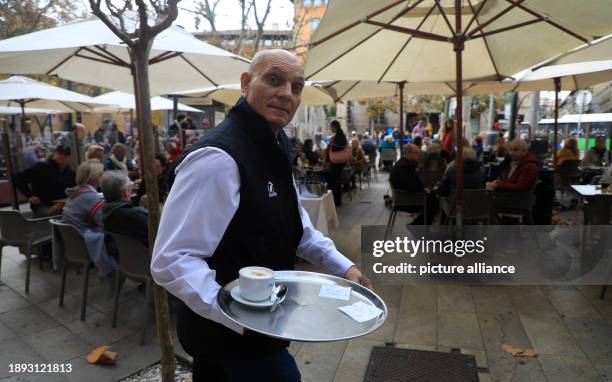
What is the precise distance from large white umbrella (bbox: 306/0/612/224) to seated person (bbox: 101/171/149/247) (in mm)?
2330

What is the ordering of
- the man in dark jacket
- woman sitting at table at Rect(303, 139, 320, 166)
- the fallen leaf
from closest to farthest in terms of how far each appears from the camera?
1. the fallen leaf
2. the man in dark jacket
3. woman sitting at table at Rect(303, 139, 320, 166)

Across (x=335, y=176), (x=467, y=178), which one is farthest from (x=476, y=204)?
(x=335, y=176)

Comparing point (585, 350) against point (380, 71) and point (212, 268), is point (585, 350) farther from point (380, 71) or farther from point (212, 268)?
point (380, 71)

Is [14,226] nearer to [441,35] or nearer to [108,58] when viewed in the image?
[108,58]

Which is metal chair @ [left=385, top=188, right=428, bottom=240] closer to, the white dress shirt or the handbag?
the handbag

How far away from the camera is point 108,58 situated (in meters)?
5.05

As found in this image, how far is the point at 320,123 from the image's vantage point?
21.1 metres

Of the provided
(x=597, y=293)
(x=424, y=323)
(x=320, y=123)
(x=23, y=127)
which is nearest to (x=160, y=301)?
(x=424, y=323)

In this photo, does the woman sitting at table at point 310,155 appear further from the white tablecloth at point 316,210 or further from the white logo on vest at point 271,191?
the white logo on vest at point 271,191

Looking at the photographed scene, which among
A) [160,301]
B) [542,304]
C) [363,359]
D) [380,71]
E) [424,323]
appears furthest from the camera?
[380,71]

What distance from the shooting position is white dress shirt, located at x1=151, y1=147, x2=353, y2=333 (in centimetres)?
120

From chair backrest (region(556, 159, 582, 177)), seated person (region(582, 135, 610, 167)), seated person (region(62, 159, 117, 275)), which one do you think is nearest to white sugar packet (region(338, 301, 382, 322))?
seated person (region(62, 159, 117, 275))

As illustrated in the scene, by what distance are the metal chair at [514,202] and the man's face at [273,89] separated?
454 centimetres

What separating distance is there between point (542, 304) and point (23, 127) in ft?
38.8
